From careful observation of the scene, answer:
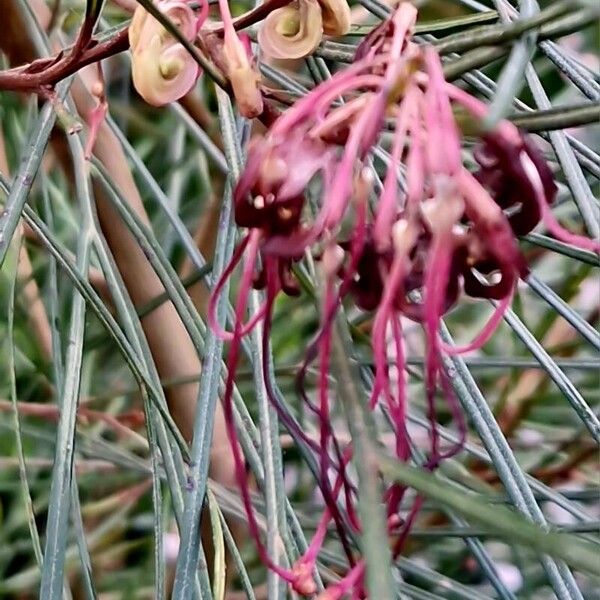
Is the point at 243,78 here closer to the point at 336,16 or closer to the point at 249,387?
the point at 336,16

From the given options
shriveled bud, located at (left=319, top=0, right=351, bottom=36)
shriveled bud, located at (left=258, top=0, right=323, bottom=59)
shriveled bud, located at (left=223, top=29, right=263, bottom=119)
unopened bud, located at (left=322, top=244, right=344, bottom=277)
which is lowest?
unopened bud, located at (left=322, top=244, right=344, bottom=277)

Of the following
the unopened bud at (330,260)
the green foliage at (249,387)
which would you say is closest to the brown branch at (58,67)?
the green foliage at (249,387)

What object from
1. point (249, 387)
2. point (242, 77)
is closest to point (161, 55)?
point (242, 77)

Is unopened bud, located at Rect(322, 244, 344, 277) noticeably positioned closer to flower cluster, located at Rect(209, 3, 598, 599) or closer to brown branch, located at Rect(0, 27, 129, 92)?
flower cluster, located at Rect(209, 3, 598, 599)

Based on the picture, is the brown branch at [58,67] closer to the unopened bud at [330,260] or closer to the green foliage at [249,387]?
the green foliage at [249,387]

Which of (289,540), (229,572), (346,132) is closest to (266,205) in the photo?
(346,132)

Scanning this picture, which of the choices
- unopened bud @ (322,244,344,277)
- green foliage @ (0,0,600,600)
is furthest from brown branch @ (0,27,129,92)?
unopened bud @ (322,244,344,277)
